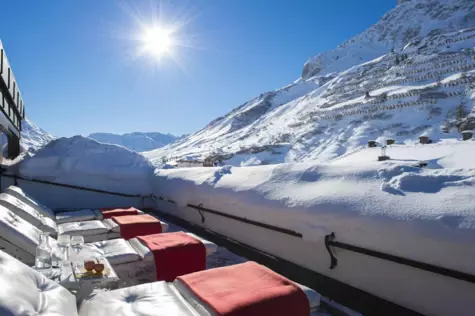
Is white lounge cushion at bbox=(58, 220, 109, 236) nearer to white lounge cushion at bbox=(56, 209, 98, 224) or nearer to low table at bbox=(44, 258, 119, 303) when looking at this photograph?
white lounge cushion at bbox=(56, 209, 98, 224)

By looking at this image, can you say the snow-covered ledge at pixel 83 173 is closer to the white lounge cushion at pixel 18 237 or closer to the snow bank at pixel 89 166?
the snow bank at pixel 89 166

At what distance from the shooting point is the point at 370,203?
8.32 ft

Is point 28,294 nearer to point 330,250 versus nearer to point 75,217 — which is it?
point 330,250

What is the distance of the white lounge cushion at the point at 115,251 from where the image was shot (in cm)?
281

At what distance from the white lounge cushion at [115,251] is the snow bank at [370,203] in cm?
142

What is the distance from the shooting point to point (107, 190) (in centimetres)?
702

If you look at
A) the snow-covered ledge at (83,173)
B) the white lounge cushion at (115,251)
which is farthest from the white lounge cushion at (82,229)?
the snow-covered ledge at (83,173)

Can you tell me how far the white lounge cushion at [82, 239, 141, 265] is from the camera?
281 cm

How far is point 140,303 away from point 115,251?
4.12 feet

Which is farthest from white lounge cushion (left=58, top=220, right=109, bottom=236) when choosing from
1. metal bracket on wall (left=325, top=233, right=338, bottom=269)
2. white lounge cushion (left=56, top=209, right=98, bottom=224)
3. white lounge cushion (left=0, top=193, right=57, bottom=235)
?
metal bracket on wall (left=325, top=233, right=338, bottom=269)

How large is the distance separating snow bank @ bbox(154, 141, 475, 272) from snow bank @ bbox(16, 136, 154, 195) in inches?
133

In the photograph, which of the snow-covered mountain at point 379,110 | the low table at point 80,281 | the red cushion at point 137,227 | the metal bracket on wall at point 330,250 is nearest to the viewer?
the low table at point 80,281

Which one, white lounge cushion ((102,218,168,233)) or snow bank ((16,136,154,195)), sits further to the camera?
snow bank ((16,136,154,195))

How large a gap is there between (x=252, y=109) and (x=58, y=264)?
10441cm
